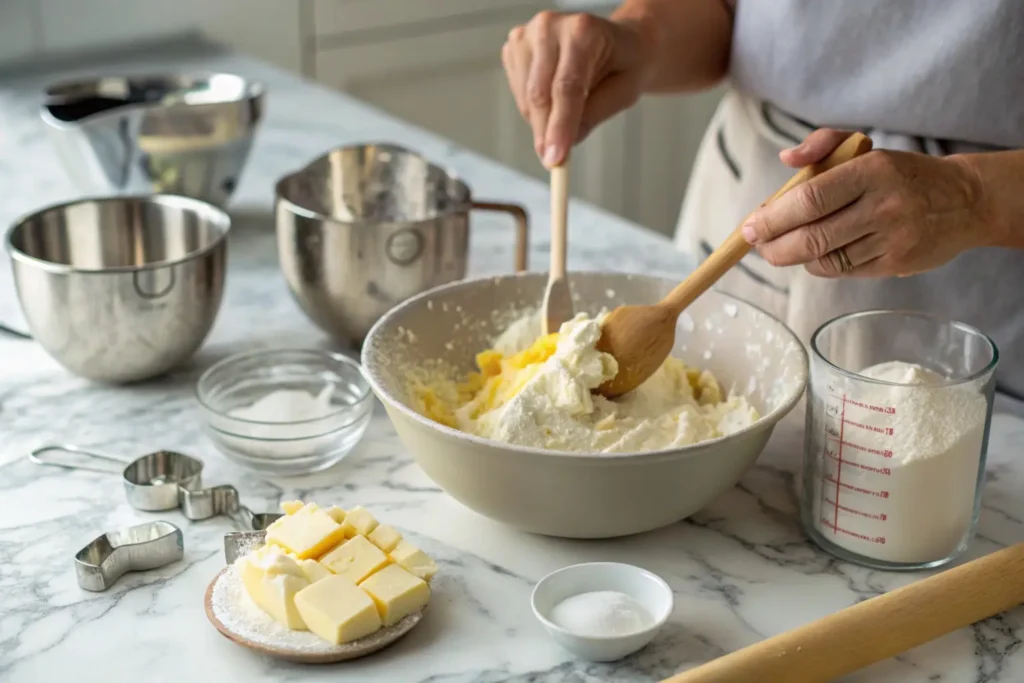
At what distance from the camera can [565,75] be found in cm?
119

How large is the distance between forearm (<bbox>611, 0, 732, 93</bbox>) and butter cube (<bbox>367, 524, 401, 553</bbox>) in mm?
689

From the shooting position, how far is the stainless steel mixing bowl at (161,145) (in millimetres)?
1630

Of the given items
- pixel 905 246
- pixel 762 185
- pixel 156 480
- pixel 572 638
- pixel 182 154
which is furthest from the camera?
pixel 182 154

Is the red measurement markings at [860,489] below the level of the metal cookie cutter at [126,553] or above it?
above

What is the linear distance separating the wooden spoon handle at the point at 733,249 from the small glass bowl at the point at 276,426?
305 millimetres

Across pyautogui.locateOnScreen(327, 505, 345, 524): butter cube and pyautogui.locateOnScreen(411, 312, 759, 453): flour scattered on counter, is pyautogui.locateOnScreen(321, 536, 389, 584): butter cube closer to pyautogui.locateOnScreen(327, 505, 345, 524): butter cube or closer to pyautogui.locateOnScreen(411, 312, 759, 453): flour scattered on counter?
pyautogui.locateOnScreen(327, 505, 345, 524): butter cube

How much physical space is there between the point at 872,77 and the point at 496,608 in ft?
2.23

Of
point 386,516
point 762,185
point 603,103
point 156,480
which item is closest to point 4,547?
point 156,480

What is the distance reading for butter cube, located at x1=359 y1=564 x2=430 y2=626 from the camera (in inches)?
34.1

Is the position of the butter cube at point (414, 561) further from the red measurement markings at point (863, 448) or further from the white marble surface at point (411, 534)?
the red measurement markings at point (863, 448)

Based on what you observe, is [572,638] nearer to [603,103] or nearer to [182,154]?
[603,103]

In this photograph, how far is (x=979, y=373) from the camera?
91 cm

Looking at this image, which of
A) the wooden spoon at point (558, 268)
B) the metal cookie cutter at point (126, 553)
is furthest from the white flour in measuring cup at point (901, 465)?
the metal cookie cutter at point (126, 553)

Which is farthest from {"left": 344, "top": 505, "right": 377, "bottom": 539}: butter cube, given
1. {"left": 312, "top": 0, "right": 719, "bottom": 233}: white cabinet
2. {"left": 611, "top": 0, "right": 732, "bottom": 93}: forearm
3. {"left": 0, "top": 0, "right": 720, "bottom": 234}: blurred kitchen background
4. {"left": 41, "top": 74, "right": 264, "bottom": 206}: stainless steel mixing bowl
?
{"left": 312, "top": 0, "right": 719, "bottom": 233}: white cabinet
